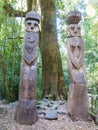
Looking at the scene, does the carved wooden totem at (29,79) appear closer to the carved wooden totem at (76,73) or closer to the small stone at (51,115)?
the small stone at (51,115)

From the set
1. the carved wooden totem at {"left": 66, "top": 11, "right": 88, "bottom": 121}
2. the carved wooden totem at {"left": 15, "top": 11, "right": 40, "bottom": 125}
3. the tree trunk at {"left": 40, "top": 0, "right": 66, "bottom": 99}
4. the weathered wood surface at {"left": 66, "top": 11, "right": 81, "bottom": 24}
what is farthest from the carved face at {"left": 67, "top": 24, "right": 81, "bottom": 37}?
the tree trunk at {"left": 40, "top": 0, "right": 66, "bottom": 99}

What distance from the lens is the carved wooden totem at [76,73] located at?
18.3ft

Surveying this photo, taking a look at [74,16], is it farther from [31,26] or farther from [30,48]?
[30,48]

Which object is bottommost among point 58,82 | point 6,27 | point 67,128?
point 67,128

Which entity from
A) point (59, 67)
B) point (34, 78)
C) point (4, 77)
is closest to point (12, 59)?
point (4, 77)

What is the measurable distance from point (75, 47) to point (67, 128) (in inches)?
81.6

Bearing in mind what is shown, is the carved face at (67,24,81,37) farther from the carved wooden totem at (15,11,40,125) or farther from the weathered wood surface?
the carved wooden totem at (15,11,40,125)

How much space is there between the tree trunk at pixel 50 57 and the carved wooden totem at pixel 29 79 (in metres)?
1.82

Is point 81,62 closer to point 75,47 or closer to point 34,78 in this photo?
point 75,47

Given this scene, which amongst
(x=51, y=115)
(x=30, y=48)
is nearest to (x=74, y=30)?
(x=30, y=48)

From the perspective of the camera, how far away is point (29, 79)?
17.5ft

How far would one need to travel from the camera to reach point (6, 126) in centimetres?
504

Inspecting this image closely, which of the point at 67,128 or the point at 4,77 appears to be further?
the point at 4,77

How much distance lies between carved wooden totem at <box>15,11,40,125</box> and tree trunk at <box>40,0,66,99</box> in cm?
182
